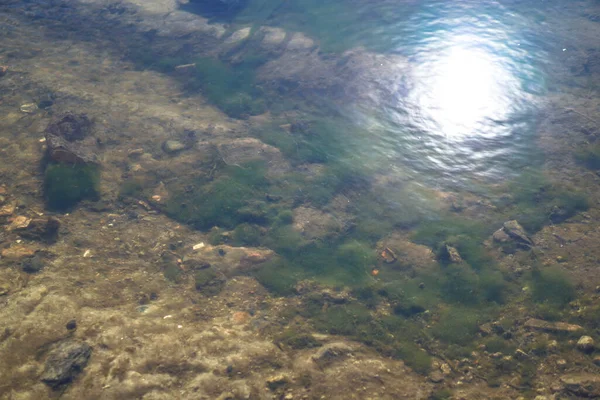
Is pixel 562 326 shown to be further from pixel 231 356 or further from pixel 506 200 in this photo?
pixel 231 356

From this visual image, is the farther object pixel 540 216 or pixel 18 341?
pixel 540 216

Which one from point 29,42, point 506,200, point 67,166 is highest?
point 29,42

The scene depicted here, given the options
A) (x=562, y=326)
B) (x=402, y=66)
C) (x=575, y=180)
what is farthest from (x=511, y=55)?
(x=562, y=326)

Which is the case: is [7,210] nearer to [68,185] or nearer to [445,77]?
[68,185]

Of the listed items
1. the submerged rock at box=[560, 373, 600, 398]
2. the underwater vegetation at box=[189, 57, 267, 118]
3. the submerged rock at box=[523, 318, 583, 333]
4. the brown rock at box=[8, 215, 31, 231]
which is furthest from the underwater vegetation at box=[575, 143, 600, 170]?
the brown rock at box=[8, 215, 31, 231]

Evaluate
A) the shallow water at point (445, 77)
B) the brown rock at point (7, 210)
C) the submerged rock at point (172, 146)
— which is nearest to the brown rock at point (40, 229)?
the brown rock at point (7, 210)

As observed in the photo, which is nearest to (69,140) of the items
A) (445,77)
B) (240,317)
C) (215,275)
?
(215,275)
